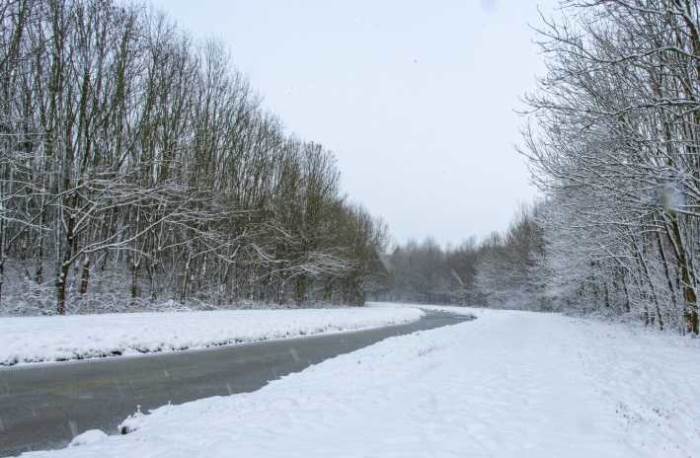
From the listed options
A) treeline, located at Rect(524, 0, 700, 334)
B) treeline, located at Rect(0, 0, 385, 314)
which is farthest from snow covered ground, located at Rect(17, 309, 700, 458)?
treeline, located at Rect(0, 0, 385, 314)

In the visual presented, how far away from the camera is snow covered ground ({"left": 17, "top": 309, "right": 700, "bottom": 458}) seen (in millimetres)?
4875

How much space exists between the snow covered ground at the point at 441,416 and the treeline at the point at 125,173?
12278mm

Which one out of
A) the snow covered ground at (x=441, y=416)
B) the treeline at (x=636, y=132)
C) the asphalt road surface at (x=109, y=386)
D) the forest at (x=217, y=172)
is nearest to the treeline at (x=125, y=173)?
the forest at (x=217, y=172)

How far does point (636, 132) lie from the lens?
9672 mm

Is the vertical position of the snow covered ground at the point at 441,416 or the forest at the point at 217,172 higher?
the forest at the point at 217,172

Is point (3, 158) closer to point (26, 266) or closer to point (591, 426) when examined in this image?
point (26, 266)

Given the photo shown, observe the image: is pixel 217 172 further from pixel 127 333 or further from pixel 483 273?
pixel 483 273

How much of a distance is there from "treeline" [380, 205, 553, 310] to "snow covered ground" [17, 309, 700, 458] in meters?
35.5

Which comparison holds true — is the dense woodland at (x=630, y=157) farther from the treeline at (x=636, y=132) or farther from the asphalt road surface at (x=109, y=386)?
the asphalt road surface at (x=109, y=386)

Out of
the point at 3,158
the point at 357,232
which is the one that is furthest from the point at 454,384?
the point at 357,232

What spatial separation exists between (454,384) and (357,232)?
148ft

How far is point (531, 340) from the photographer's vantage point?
17.1 m

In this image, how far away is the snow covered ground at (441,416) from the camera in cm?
488

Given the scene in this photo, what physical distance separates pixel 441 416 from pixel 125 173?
1760 cm
